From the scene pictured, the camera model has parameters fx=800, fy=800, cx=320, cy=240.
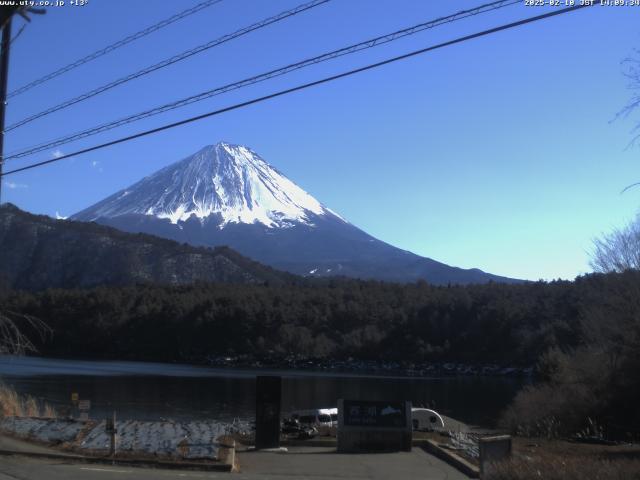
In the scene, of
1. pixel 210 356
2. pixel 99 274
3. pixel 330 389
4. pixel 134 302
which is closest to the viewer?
pixel 330 389

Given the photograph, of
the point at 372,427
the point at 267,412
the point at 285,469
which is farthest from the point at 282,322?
the point at 285,469

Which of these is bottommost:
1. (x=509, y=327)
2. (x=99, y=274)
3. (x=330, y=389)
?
(x=330, y=389)

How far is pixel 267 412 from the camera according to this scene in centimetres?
1841

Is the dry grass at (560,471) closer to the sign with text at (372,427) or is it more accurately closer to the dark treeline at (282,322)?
the sign with text at (372,427)

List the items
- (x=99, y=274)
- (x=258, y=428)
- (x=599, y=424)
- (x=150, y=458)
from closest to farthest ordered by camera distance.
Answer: (x=150, y=458) < (x=258, y=428) < (x=599, y=424) < (x=99, y=274)

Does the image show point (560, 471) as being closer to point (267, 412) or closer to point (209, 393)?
point (267, 412)

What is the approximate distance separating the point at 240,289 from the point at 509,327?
5512 cm

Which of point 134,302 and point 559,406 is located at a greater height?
point 134,302

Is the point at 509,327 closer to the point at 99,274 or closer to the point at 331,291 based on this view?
the point at 331,291

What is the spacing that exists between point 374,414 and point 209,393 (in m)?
46.1

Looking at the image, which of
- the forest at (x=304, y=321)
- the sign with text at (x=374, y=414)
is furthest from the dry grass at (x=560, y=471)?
the forest at (x=304, y=321)

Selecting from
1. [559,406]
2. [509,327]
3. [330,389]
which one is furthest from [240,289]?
[559,406]

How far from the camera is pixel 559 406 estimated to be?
33.6 metres

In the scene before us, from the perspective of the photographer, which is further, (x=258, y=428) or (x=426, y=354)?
(x=426, y=354)
